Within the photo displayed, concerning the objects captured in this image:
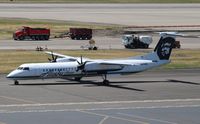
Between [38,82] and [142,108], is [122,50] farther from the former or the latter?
[142,108]

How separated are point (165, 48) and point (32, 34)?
59.8 m

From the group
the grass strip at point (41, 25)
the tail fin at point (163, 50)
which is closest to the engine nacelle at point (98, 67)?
the tail fin at point (163, 50)

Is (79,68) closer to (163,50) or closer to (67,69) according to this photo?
(67,69)

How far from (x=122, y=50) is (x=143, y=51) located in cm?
355

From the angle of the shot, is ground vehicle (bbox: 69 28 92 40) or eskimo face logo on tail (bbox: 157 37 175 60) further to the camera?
ground vehicle (bbox: 69 28 92 40)

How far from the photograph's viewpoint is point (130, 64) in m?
72.4

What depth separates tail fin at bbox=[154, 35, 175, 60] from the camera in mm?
76438

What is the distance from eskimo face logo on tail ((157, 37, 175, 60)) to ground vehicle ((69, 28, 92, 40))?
5592 cm

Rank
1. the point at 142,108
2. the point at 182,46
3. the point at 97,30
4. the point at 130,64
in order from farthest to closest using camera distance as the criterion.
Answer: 1. the point at 97,30
2. the point at 182,46
3. the point at 130,64
4. the point at 142,108

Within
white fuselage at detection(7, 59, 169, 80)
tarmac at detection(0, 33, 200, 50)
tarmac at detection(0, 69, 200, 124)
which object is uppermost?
white fuselage at detection(7, 59, 169, 80)

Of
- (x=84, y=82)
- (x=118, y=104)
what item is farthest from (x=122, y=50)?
(x=118, y=104)

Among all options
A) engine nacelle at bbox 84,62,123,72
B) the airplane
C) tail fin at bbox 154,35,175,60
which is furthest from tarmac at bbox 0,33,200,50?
engine nacelle at bbox 84,62,123,72

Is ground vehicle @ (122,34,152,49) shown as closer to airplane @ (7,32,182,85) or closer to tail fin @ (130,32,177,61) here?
tail fin @ (130,32,177,61)

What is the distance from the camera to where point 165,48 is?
3031 inches
